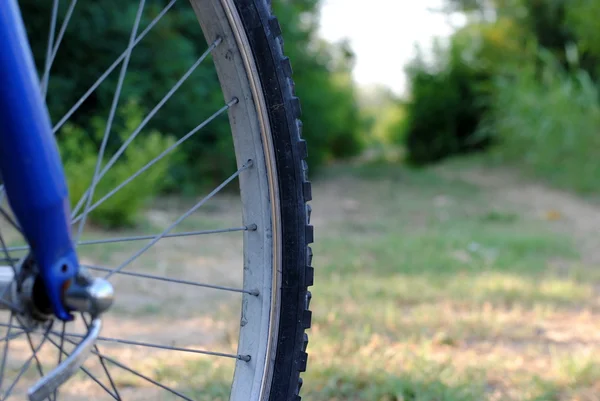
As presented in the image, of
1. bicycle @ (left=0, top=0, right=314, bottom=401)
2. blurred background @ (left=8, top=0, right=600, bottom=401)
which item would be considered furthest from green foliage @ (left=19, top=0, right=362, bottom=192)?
bicycle @ (left=0, top=0, right=314, bottom=401)

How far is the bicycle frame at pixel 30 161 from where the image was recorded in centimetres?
86

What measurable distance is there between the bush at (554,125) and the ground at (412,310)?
1.65 meters

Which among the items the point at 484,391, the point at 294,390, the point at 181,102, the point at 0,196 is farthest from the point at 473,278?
the point at 181,102

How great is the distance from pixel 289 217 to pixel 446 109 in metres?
11.4

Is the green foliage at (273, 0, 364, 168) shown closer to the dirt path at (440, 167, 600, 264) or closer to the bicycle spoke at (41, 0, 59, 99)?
the dirt path at (440, 167, 600, 264)

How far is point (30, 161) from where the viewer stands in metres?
0.87

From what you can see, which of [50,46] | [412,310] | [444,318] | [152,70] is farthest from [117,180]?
[50,46]

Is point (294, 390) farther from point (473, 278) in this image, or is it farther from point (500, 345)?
point (473, 278)

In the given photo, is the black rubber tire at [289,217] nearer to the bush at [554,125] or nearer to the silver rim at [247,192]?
the silver rim at [247,192]

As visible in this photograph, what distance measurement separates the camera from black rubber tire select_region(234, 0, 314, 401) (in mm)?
1186

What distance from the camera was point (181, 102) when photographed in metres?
6.94

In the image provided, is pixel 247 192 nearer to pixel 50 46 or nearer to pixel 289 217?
pixel 289 217

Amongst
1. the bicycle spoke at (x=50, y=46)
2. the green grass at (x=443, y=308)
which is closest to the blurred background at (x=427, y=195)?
the green grass at (x=443, y=308)

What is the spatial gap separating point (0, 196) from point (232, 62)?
0.46 meters
